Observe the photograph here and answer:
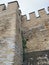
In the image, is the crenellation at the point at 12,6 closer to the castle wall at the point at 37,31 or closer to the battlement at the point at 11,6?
the battlement at the point at 11,6

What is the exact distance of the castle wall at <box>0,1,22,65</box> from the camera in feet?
19.8

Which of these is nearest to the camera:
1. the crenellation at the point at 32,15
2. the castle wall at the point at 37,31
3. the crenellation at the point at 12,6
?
the crenellation at the point at 12,6

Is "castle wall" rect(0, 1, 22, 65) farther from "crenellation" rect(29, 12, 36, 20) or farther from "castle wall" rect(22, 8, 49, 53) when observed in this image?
"crenellation" rect(29, 12, 36, 20)

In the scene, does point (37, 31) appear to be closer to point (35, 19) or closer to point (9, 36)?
point (35, 19)

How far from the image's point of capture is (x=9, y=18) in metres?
6.89

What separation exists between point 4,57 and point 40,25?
117 inches

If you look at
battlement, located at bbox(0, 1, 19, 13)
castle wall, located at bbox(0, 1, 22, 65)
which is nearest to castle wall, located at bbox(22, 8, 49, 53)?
castle wall, located at bbox(0, 1, 22, 65)

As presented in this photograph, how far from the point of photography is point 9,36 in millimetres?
6434

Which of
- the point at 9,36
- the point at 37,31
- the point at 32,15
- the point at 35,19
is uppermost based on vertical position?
the point at 32,15

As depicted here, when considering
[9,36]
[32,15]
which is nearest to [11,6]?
[9,36]

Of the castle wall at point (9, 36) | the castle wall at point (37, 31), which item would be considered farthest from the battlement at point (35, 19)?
the castle wall at point (9, 36)

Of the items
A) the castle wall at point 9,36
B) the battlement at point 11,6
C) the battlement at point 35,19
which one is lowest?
the castle wall at point 9,36

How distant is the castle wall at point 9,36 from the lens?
604 cm

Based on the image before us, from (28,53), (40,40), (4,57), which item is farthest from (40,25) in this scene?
(4,57)
